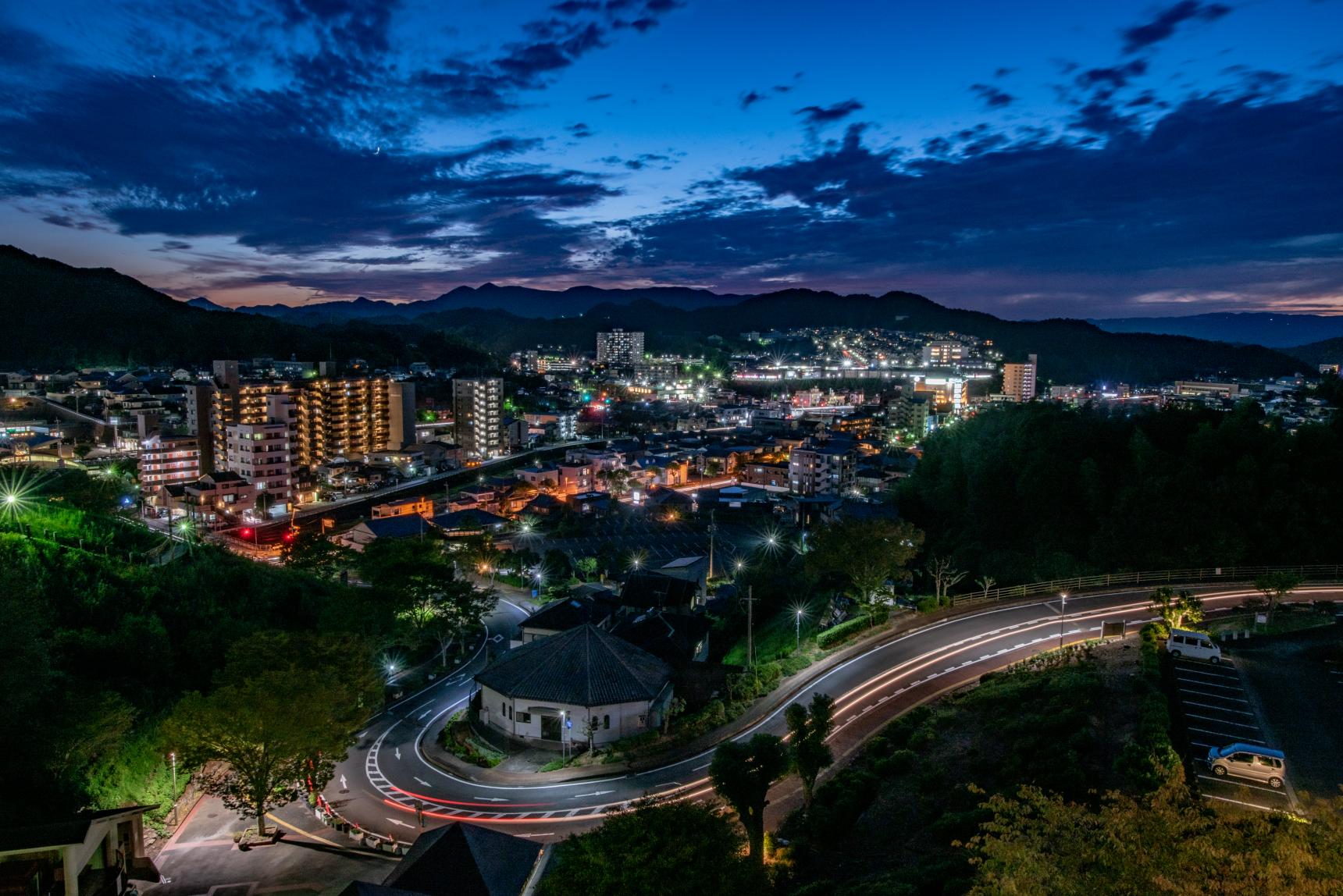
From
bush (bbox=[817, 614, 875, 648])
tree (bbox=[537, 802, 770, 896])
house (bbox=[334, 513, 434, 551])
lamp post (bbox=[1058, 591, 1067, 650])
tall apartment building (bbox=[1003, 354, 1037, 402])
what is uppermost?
tall apartment building (bbox=[1003, 354, 1037, 402])

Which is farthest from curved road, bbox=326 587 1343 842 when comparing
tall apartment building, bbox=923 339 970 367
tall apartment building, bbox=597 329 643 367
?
tall apartment building, bbox=597 329 643 367

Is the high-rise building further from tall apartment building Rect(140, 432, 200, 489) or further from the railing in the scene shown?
the railing

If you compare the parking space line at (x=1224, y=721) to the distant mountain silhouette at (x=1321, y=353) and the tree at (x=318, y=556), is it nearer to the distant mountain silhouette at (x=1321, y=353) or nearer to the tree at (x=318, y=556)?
the tree at (x=318, y=556)

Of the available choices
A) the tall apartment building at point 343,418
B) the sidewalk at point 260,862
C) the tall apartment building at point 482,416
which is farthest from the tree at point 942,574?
the tall apartment building at point 482,416

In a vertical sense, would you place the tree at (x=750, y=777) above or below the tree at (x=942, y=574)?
above

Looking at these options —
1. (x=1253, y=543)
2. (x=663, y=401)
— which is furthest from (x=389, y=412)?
(x=1253, y=543)

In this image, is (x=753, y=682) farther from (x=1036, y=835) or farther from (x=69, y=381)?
(x=69, y=381)
